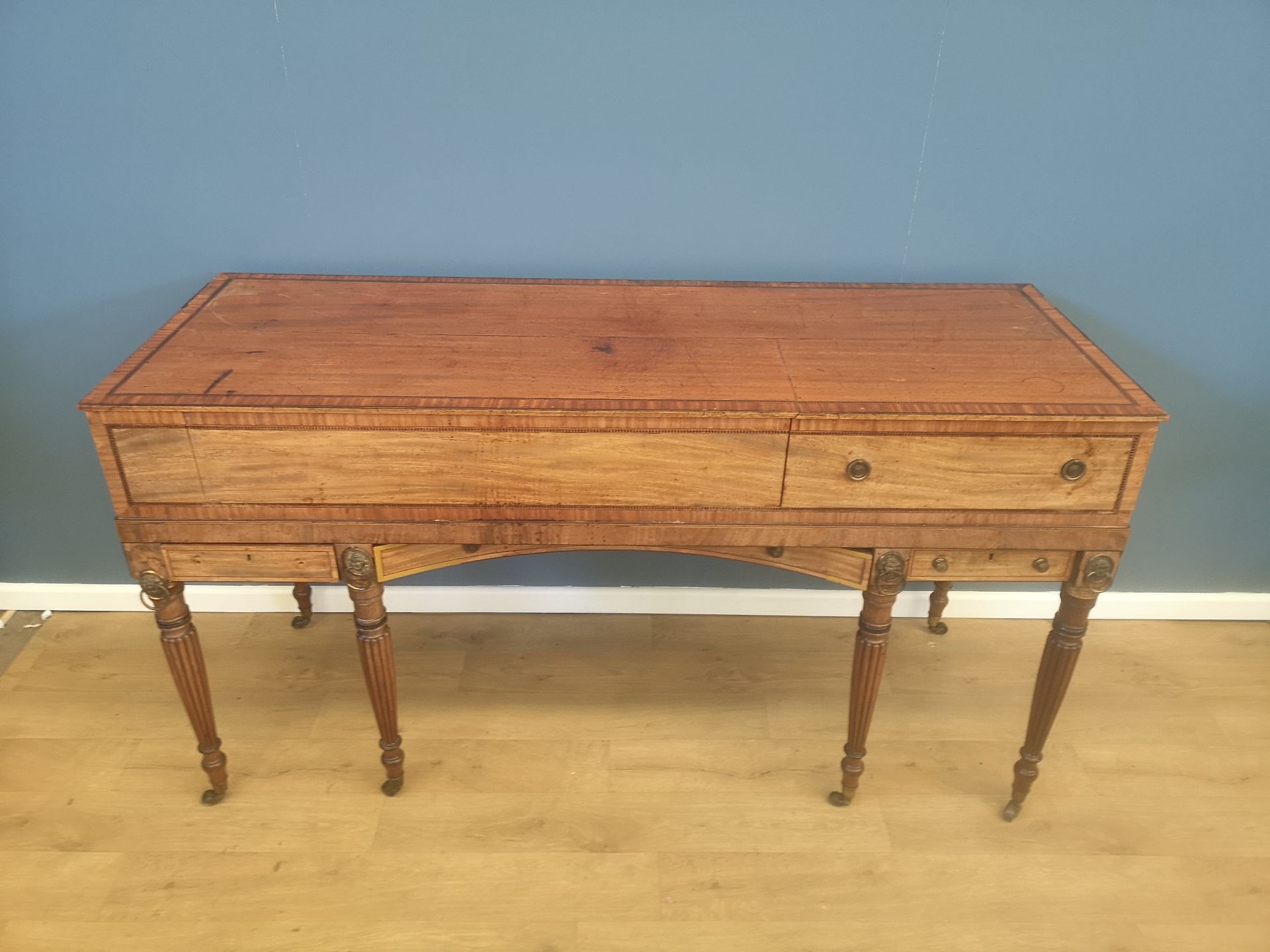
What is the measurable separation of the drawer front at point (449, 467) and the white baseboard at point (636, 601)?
2.86 ft

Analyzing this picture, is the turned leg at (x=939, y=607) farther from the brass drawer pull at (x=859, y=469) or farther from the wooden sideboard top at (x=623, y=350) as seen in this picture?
the brass drawer pull at (x=859, y=469)

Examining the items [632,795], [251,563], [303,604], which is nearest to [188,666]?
[251,563]

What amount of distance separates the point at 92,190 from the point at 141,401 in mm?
764

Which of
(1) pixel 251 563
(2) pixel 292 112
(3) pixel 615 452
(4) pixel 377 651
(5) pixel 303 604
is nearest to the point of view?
(3) pixel 615 452

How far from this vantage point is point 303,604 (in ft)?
7.86

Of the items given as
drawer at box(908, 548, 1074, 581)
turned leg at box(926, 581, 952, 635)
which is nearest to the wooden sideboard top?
drawer at box(908, 548, 1074, 581)

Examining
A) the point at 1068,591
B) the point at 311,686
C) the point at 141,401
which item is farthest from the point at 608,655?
the point at 141,401

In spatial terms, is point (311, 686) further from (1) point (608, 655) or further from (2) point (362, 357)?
(2) point (362, 357)

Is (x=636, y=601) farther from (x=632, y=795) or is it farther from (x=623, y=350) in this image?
(x=623, y=350)

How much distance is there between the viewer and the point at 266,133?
194cm

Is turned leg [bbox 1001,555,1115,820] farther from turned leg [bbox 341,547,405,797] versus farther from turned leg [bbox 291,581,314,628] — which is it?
turned leg [bbox 291,581,314,628]

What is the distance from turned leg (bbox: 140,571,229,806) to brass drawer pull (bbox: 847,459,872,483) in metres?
1.18

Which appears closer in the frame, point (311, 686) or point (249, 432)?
point (249, 432)

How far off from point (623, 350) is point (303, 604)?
4.00 feet
